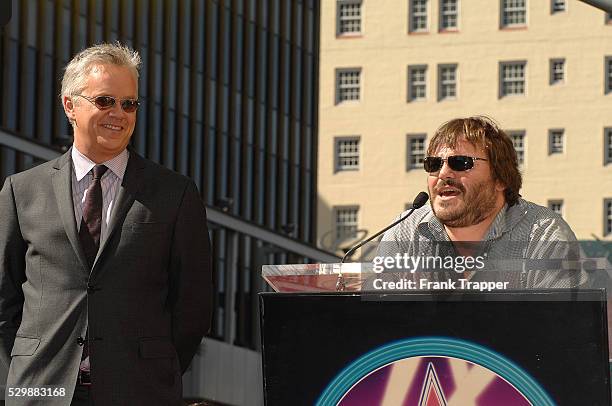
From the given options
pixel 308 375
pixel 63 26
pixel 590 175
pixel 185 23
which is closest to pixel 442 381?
pixel 308 375

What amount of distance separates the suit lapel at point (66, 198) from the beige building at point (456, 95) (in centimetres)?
7805

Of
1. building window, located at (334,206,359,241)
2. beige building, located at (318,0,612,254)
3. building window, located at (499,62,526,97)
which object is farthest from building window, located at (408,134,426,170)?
building window, located at (499,62,526,97)

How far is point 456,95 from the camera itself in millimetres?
87500

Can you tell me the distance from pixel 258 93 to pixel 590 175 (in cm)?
→ 3526

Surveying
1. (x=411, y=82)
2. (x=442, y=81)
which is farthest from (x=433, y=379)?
(x=411, y=82)

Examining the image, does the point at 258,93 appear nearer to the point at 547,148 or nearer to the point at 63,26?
the point at 63,26

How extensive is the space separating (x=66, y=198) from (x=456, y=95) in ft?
271

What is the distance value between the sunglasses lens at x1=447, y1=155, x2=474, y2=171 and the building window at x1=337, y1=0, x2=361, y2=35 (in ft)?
278

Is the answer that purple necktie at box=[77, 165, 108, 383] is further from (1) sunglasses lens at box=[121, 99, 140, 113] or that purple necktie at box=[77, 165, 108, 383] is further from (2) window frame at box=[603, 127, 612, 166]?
(2) window frame at box=[603, 127, 612, 166]

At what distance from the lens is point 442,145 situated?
19.6ft

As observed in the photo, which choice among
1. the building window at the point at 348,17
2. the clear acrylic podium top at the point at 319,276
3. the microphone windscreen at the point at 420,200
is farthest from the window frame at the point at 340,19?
the clear acrylic podium top at the point at 319,276

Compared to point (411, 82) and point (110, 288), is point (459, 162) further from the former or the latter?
point (411, 82)

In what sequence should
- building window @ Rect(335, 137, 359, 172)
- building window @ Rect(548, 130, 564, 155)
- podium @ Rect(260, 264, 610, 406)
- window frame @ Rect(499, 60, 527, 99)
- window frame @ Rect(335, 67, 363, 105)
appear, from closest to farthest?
1. podium @ Rect(260, 264, 610, 406)
2. building window @ Rect(548, 130, 564, 155)
3. window frame @ Rect(499, 60, 527, 99)
4. building window @ Rect(335, 137, 359, 172)
5. window frame @ Rect(335, 67, 363, 105)

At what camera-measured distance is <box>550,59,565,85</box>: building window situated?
8650cm
